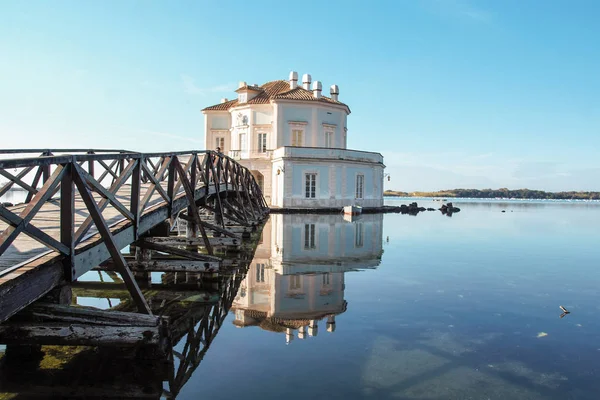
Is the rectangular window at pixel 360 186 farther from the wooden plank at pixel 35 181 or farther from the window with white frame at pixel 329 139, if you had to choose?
the wooden plank at pixel 35 181

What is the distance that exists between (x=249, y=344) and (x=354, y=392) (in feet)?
5.26

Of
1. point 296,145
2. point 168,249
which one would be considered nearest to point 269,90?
point 296,145

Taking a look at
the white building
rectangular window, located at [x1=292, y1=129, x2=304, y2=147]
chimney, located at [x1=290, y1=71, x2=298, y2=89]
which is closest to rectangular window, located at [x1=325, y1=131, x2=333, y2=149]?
the white building

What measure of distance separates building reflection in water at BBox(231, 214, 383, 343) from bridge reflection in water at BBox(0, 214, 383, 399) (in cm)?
1

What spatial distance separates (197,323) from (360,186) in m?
29.7

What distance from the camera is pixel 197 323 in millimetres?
6023

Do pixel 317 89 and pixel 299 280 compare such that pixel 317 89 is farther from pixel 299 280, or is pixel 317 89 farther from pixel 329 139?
pixel 299 280

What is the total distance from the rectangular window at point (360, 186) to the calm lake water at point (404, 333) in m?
22.9

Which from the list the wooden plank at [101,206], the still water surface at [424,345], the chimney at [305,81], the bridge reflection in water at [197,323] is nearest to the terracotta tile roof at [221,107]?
the chimney at [305,81]

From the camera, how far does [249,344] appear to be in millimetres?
5184

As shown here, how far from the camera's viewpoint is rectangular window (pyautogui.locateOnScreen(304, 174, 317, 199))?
32.6 metres

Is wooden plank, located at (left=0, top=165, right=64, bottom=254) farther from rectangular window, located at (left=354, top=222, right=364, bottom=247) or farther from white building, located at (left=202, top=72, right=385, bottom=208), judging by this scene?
white building, located at (left=202, top=72, right=385, bottom=208)

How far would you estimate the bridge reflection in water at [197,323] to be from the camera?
4.05 meters

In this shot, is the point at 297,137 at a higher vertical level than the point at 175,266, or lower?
higher
